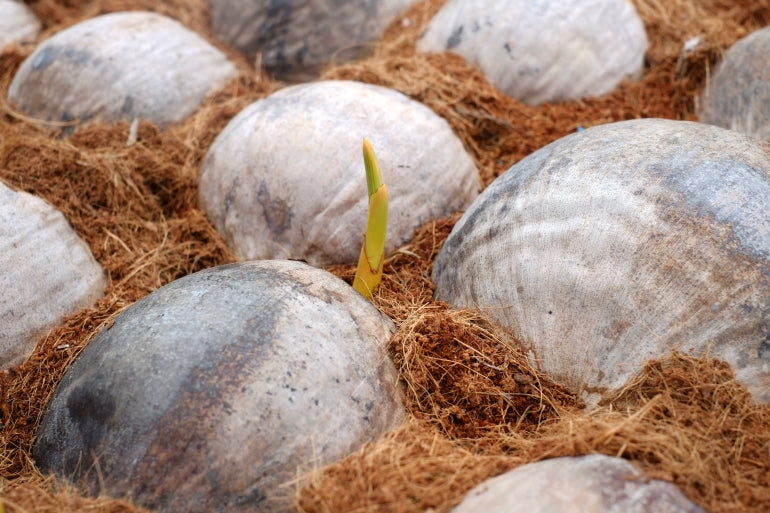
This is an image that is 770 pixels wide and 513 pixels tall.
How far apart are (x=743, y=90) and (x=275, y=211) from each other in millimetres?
1648

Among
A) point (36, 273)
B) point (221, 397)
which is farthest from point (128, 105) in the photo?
point (221, 397)

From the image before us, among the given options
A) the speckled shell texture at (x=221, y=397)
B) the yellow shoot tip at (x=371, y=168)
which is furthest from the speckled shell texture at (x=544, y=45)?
the speckled shell texture at (x=221, y=397)

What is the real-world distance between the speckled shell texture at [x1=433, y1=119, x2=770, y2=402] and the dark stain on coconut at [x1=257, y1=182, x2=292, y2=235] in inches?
25.9

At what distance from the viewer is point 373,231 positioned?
6.61ft

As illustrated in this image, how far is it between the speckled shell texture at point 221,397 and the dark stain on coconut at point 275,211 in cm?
57

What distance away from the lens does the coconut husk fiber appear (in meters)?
1.59

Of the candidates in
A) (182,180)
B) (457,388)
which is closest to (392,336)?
(457,388)

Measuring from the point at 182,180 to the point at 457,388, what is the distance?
1384mm

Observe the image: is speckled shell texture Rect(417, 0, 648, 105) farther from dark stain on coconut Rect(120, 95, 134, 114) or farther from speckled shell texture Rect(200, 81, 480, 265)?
dark stain on coconut Rect(120, 95, 134, 114)

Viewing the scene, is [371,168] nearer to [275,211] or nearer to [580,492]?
[275,211]

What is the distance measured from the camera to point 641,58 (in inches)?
127

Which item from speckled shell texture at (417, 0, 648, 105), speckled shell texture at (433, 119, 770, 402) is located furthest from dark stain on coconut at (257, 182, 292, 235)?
speckled shell texture at (417, 0, 648, 105)

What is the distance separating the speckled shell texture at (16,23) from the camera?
12.4 ft

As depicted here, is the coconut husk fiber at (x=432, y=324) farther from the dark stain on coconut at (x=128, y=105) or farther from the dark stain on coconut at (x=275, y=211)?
the dark stain on coconut at (x=275, y=211)
